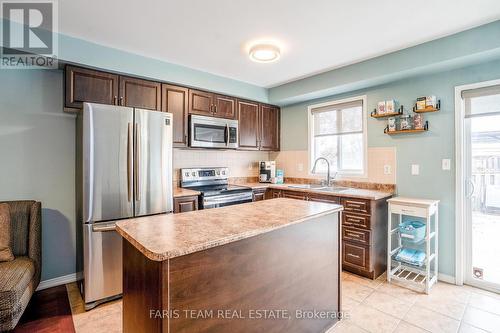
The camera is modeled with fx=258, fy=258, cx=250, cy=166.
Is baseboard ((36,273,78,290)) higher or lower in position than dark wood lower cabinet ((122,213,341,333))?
lower

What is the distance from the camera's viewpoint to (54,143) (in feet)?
9.10

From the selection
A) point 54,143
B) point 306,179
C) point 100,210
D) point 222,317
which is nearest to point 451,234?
point 306,179

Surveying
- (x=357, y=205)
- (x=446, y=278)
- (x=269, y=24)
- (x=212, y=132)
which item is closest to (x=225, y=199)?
(x=212, y=132)

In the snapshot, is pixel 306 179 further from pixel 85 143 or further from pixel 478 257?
pixel 85 143

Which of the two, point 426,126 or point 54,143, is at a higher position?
point 426,126

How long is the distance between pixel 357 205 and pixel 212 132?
206cm

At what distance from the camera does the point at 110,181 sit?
2.43 m

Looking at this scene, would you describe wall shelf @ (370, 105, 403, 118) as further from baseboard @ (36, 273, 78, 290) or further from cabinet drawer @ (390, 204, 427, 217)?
baseboard @ (36, 273, 78, 290)

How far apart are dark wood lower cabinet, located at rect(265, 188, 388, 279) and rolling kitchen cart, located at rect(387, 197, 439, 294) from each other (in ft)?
0.40

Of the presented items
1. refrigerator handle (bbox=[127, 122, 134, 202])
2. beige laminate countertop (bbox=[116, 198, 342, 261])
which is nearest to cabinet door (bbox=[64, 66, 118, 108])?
refrigerator handle (bbox=[127, 122, 134, 202])

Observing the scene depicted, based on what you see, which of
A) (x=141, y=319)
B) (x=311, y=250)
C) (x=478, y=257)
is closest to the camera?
(x=141, y=319)

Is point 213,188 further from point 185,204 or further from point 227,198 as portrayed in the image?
point 185,204

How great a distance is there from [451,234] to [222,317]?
108 inches

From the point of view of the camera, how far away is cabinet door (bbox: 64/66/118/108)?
251 centimetres
